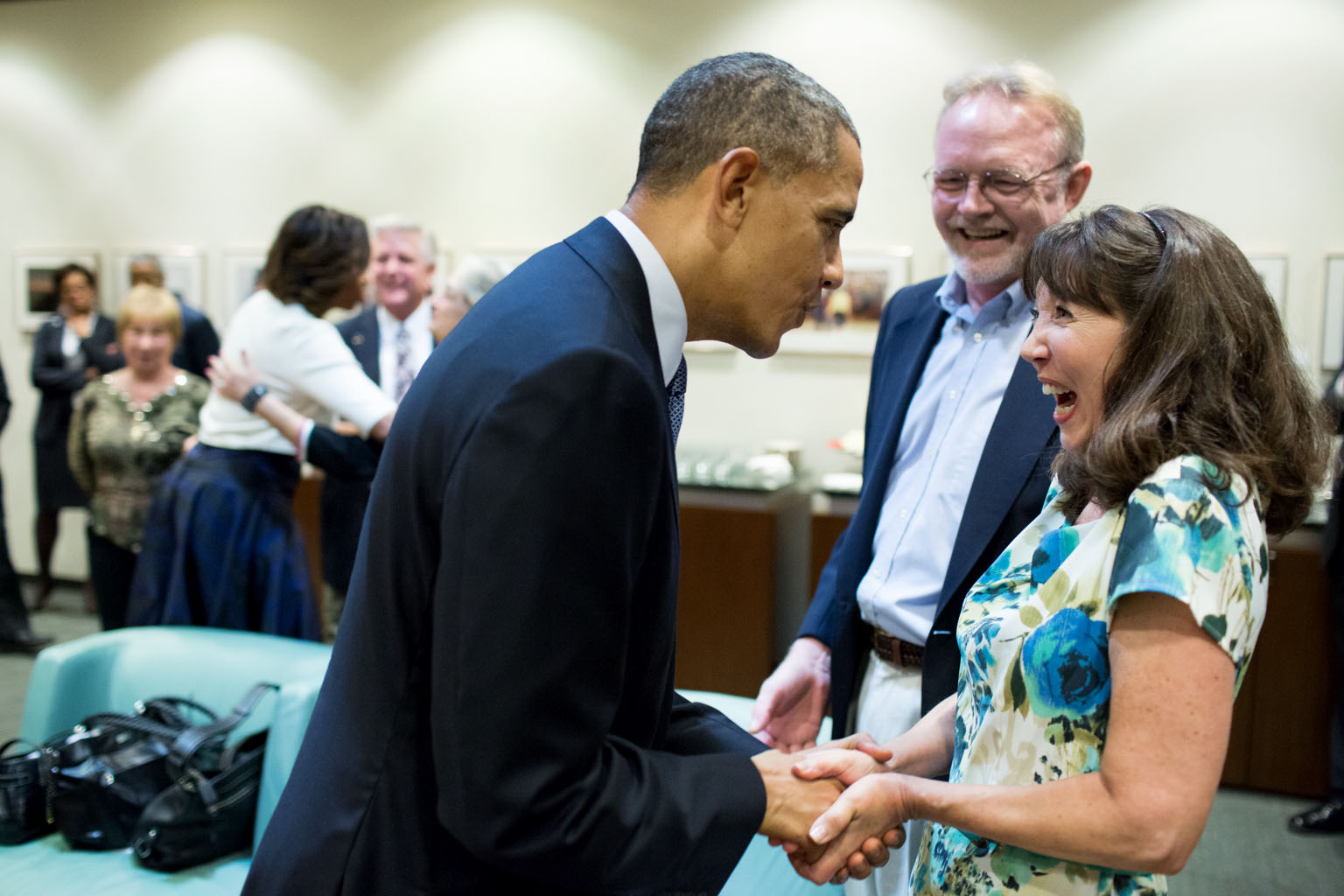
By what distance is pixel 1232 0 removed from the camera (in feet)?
16.8

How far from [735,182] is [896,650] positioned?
45.9 inches

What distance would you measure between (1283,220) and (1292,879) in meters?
3.03

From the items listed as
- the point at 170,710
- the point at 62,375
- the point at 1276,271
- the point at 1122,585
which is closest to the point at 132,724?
the point at 170,710

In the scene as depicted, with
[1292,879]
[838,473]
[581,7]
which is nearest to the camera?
[1292,879]

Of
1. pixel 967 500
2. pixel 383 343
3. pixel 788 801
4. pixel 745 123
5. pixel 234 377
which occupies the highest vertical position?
pixel 745 123

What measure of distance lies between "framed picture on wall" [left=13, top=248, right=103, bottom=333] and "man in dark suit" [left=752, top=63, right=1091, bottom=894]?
23.4 feet

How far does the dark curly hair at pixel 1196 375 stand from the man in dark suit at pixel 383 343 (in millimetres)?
2759

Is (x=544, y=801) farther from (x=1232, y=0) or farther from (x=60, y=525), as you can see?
(x=60, y=525)

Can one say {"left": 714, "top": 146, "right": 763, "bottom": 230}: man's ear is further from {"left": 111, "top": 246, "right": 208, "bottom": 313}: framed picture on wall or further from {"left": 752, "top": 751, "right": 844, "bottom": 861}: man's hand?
{"left": 111, "top": 246, "right": 208, "bottom": 313}: framed picture on wall

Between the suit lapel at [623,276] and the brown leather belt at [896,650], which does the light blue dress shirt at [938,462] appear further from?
the suit lapel at [623,276]

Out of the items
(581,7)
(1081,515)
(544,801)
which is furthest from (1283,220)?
(544,801)

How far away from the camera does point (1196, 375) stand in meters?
1.26

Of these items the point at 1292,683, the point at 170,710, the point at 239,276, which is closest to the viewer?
the point at 170,710

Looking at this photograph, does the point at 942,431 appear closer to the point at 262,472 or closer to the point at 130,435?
the point at 262,472
